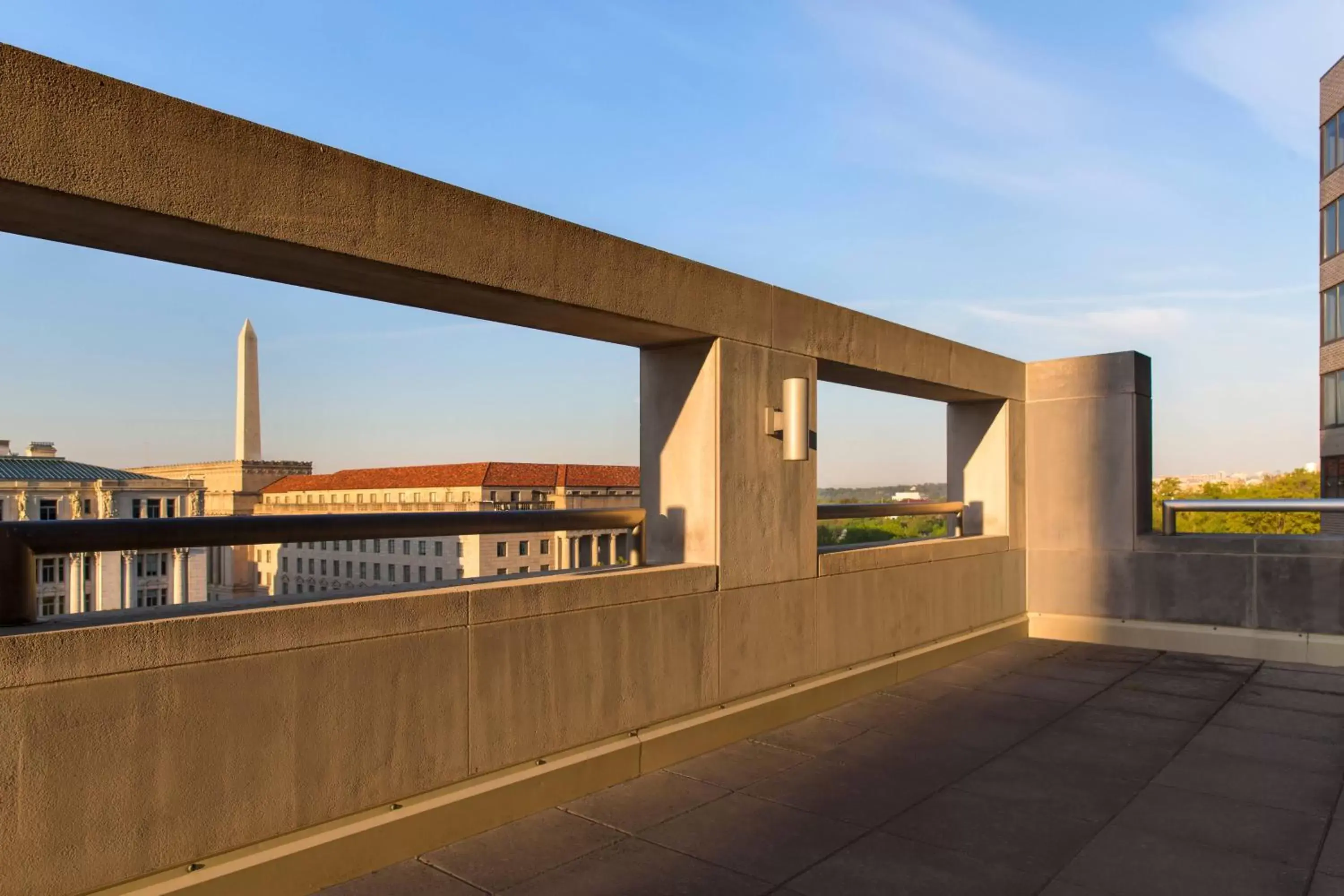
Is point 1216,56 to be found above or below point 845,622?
above

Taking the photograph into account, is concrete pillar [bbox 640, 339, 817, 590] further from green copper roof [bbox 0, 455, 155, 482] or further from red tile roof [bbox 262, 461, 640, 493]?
green copper roof [bbox 0, 455, 155, 482]

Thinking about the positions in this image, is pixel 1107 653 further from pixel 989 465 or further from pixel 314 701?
pixel 314 701

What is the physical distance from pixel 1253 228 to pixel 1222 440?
2006cm

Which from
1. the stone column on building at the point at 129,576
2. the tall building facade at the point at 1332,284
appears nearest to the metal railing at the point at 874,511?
the stone column on building at the point at 129,576

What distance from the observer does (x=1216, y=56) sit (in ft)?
36.6

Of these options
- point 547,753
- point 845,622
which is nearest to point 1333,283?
point 845,622

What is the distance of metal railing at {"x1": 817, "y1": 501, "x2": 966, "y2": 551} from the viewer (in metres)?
6.14

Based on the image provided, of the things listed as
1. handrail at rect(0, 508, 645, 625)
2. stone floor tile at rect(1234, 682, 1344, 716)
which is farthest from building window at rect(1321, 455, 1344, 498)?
handrail at rect(0, 508, 645, 625)

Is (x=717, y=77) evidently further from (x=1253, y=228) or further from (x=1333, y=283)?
(x=1333, y=283)

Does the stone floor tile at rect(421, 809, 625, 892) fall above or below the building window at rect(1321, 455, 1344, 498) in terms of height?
below

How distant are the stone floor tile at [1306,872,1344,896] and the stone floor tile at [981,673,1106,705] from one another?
265 centimetres

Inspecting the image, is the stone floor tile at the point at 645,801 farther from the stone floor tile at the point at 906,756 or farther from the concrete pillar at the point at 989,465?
the concrete pillar at the point at 989,465

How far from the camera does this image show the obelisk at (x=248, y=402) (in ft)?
222

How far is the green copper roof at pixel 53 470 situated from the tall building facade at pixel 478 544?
4.51 ft
